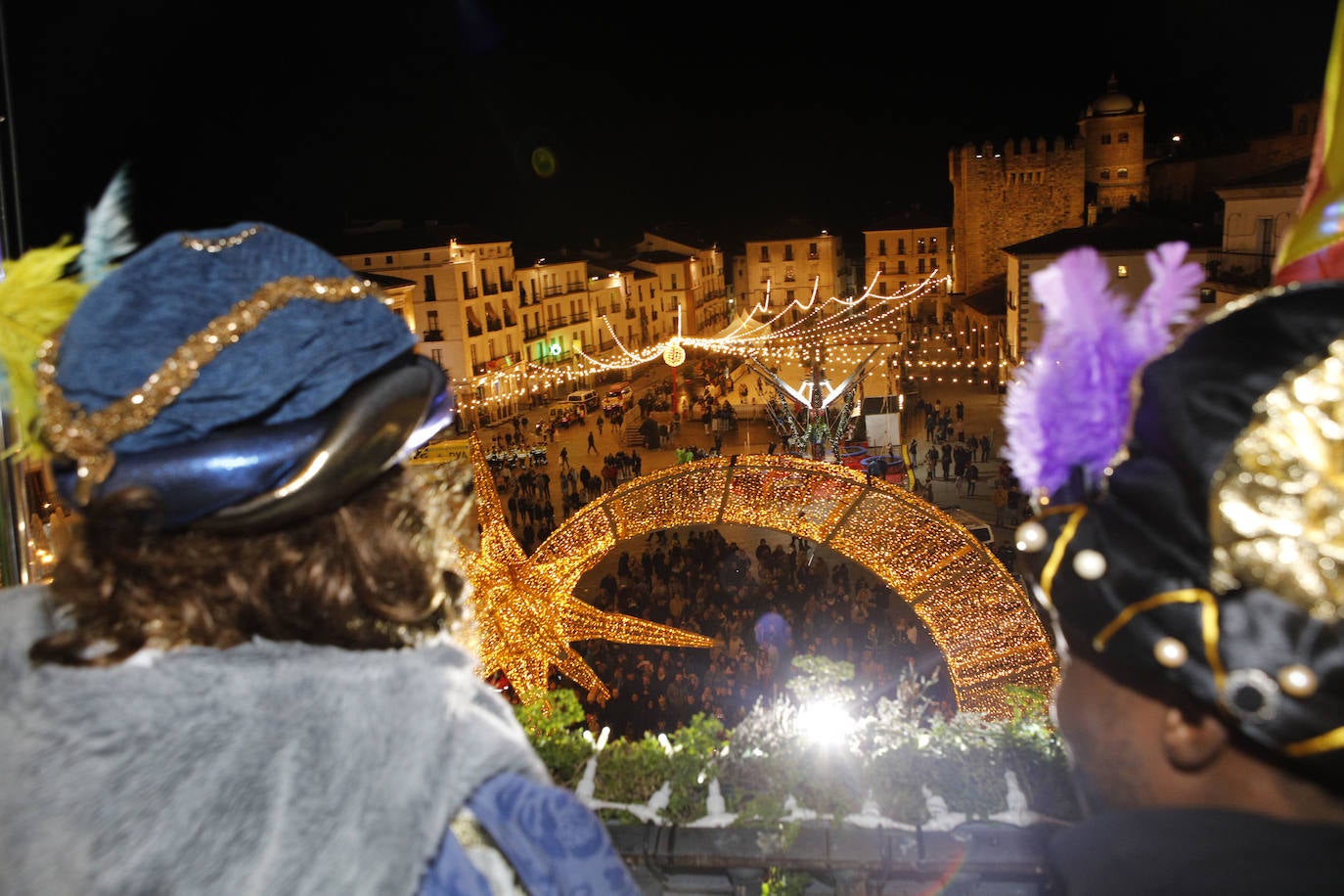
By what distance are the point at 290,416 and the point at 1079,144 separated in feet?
159

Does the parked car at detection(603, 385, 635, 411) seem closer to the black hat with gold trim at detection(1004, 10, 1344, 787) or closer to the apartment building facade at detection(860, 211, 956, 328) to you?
the apartment building facade at detection(860, 211, 956, 328)

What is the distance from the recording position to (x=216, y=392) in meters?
1.28

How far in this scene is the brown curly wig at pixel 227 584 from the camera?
50.8 inches

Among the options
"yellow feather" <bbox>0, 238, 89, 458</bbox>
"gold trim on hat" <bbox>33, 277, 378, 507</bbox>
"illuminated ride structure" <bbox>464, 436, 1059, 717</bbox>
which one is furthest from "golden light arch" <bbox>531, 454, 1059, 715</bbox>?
"gold trim on hat" <bbox>33, 277, 378, 507</bbox>

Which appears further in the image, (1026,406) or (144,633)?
(1026,406)

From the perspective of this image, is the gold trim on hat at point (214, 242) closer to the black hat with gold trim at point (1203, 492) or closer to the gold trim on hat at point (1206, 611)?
the black hat with gold trim at point (1203, 492)

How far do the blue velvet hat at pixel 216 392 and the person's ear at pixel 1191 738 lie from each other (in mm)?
1262

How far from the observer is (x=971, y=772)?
4.04 metres

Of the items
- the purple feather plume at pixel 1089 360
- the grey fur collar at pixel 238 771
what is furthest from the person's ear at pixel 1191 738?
the grey fur collar at pixel 238 771

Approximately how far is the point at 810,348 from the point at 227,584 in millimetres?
31696

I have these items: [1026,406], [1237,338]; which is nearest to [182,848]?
[1026,406]

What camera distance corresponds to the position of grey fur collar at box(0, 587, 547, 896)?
1146mm

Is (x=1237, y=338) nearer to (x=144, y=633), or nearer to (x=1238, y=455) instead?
(x=1238, y=455)

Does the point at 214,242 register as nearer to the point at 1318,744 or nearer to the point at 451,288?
the point at 1318,744
